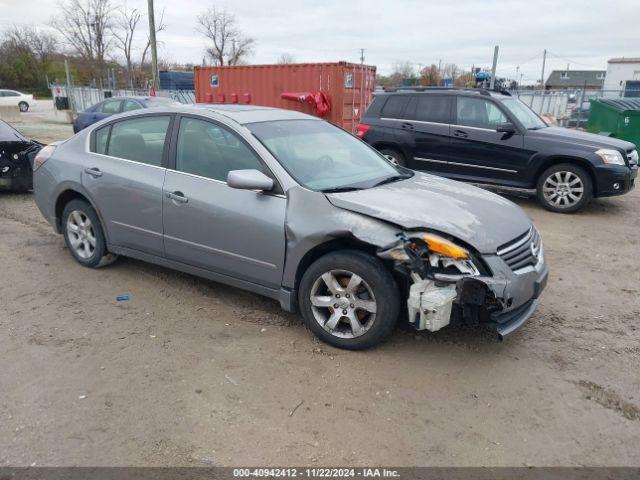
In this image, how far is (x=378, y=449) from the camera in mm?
2658

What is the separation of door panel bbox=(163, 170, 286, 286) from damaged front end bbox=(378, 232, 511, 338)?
0.86 m

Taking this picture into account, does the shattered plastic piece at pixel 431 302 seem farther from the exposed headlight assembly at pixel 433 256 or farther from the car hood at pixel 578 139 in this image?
the car hood at pixel 578 139

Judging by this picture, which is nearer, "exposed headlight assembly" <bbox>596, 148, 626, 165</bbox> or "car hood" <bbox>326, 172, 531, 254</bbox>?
"car hood" <bbox>326, 172, 531, 254</bbox>

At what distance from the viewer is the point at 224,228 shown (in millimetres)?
3867

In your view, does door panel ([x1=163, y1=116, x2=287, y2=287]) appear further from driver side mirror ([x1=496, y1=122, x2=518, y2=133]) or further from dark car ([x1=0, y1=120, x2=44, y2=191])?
driver side mirror ([x1=496, y1=122, x2=518, y2=133])

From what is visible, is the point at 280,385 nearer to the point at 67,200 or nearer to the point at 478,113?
the point at 67,200

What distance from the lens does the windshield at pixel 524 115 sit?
8.07 m

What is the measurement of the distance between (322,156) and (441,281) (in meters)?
1.55

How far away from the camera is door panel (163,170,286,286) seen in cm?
369

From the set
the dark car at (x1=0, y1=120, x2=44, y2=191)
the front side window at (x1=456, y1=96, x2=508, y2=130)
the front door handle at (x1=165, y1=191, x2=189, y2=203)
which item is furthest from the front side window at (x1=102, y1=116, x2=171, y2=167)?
the front side window at (x1=456, y1=96, x2=508, y2=130)

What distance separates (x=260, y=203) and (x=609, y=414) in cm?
258

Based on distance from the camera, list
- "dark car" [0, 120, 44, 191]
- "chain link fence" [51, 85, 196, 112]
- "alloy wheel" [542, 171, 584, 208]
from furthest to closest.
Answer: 1. "chain link fence" [51, 85, 196, 112]
2. "dark car" [0, 120, 44, 191]
3. "alloy wheel" [542, 171, 584, 208]

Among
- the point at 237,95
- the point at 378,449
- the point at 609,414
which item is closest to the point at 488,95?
the point at 609,414

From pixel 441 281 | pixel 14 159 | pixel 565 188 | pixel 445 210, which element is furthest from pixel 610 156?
pixel 14 159
